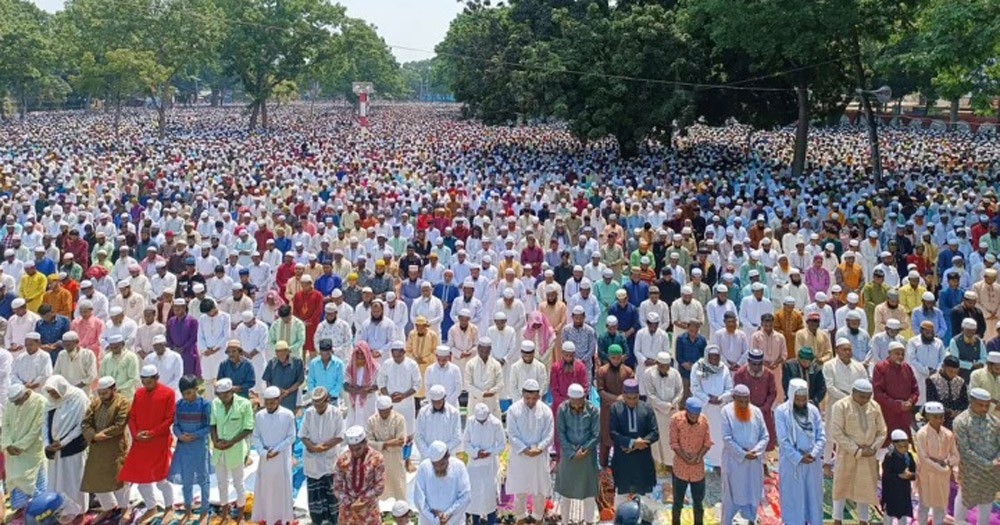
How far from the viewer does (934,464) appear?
5.15 metres

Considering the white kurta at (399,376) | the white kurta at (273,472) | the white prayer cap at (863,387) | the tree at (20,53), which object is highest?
the tree at (20,53)

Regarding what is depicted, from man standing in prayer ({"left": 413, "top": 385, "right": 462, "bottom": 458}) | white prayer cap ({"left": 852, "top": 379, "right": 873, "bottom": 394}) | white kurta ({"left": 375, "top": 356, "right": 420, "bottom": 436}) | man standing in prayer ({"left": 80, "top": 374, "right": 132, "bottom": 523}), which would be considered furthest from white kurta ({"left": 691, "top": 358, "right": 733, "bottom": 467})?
man standing in prayer ({"left": 80, "top": 374, "right": 132, "bottom": 523})

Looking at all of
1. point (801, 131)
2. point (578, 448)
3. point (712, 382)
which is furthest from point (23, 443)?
point (801, 131)

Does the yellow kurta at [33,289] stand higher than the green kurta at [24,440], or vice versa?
the yellow kurta at [33,289]

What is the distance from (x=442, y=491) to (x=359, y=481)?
0.51 metres

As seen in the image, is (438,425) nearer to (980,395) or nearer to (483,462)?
(483,462)

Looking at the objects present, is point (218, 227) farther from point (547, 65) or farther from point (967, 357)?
point (547, 65)

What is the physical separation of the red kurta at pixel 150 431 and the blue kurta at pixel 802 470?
4223 millimetres

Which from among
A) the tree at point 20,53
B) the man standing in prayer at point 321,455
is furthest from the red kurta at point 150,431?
the tree at point 20,53

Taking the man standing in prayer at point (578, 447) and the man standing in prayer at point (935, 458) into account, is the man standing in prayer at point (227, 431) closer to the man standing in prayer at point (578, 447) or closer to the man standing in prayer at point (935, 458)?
the man standing in prayer at point (578, 447)

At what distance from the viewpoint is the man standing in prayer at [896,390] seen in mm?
5953

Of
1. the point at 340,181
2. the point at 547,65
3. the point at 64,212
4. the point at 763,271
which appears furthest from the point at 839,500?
the point at 547,65

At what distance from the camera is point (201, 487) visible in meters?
5.63

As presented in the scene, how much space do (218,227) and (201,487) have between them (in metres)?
6.70
